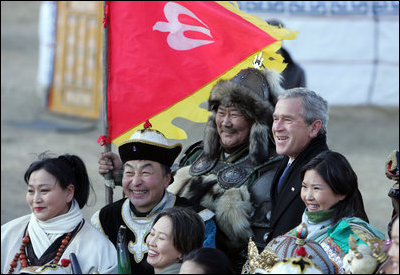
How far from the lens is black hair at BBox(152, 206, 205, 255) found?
3.92 metres

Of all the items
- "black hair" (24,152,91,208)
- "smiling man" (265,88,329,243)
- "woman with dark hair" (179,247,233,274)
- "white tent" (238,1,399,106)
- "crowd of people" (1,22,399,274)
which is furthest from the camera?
"white tent" (238,1,399,106)

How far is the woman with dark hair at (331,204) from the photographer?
3.90 metres

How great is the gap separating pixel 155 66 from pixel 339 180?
189 centimetres

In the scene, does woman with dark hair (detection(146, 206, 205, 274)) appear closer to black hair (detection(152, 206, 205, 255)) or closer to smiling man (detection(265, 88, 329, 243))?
black hair (detection(152, 206, 205, 255))

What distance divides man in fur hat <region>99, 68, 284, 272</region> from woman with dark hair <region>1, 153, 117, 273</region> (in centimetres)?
84

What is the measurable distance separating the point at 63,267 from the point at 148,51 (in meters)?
1.98

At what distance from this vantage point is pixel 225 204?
4730mm

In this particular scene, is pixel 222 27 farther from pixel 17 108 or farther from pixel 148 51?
pixel 17 108

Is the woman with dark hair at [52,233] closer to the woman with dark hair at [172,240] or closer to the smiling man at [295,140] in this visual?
the woman with dark hair at [172,240]

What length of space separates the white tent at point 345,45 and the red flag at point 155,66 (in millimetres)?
7445

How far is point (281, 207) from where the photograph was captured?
4.46 metres

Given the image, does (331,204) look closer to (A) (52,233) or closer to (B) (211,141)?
(B) (211,141)

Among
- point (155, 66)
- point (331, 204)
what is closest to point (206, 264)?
point (331, 204)

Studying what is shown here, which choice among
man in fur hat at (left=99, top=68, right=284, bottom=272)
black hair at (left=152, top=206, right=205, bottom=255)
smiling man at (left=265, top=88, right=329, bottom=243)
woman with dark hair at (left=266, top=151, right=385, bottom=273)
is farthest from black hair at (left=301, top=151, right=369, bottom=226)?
man in fur hat at (left=99, top=68, right=284, bottom=272)
